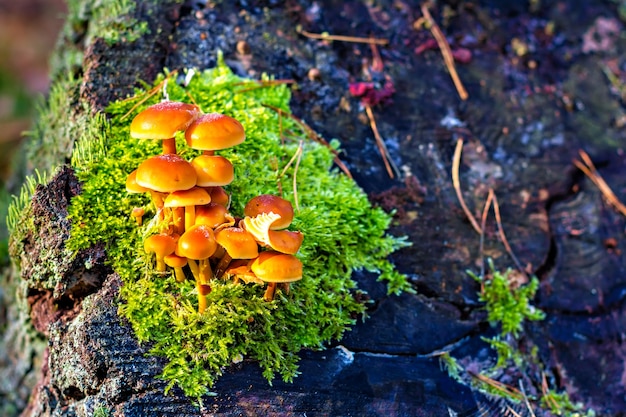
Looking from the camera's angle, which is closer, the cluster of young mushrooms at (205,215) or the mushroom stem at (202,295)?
the cluster of young mushrooms at (205,215)

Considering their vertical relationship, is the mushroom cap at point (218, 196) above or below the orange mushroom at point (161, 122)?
below

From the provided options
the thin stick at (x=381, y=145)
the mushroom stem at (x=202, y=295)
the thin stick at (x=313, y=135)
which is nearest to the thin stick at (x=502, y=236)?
the thin stick at (x=381, y=145)

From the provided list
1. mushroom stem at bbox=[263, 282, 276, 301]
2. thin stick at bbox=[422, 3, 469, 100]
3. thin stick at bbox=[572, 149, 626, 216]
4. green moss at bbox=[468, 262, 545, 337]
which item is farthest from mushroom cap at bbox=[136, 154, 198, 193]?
thin stick at bbox=[572, 149, 626, 216]

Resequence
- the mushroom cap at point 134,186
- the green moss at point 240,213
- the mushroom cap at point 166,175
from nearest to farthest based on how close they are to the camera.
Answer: the mushroom cap at point 166,175
the mushroom cap at point 134,186
the green moss at point 240,213

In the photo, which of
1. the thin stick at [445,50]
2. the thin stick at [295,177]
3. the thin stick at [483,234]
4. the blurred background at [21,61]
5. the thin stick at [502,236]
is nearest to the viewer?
the thin stick at [295,177]

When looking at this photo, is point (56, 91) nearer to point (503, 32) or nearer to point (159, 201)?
point (159, 201)

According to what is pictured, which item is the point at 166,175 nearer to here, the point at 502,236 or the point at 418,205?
the point at 418,205

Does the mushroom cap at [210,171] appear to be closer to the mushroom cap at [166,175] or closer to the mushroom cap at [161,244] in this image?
the mushroom cap at [166,175]
